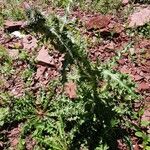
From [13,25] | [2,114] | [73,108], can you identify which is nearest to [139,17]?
[13,25]

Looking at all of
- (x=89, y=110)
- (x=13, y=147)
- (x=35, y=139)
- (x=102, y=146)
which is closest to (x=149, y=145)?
(x=102, y=146)

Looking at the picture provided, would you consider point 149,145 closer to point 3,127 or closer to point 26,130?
point 26,130

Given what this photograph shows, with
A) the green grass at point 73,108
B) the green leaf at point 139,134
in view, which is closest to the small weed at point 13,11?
the green grass at point 73,108

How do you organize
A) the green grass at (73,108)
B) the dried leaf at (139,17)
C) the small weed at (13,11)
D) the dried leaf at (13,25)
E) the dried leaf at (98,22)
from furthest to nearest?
the small weed at (13,11), the dried leaf at (13,25), the dried leaf at (98,22), the dried leaf at (139,17), the green grass at (73,108)

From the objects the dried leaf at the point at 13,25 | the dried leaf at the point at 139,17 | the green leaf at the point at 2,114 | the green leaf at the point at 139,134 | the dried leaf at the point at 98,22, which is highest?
the dried leaf at the point at 139,17

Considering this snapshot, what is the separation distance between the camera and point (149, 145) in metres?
4.09

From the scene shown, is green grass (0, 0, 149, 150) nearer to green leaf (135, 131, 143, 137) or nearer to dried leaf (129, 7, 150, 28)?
green leaf (135, 131, 143, 137)

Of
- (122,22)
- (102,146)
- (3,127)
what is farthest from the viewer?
(122,22)

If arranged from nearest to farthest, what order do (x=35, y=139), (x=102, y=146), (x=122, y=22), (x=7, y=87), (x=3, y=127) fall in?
1. (x=102, y=146)
2. (x=35, y=139)
3. (x=3, y=127)
4. (x=7, y=87)
5. (x=122, y=22)

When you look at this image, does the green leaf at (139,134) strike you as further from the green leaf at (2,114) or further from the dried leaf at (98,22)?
the dried leaf at (98,22)

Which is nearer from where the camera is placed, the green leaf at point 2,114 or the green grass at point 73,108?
the green grass at point 73,108

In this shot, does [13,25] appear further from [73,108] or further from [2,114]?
[73,108]

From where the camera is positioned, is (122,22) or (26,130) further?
(122,22)

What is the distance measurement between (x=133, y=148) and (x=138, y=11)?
2677 mm
